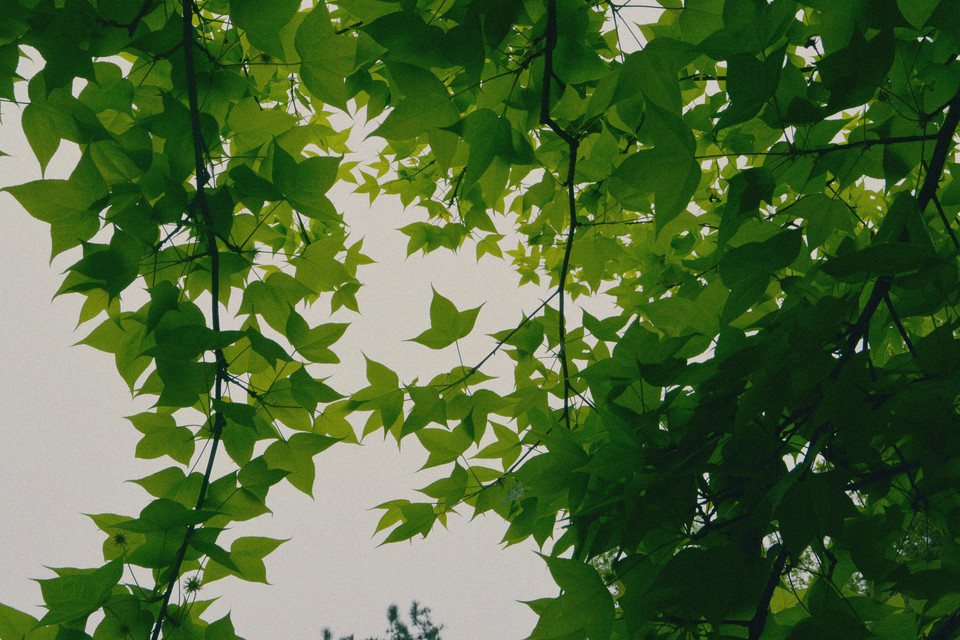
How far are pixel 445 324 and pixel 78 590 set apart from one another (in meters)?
0.68

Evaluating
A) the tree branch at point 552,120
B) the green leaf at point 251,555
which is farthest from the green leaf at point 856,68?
the green leaf at point 251,555

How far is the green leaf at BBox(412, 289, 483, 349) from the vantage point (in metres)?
1.11

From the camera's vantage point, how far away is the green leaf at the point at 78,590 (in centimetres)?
82

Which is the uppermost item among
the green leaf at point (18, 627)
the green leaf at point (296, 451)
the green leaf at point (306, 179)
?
the green leaf at point (306, 179)

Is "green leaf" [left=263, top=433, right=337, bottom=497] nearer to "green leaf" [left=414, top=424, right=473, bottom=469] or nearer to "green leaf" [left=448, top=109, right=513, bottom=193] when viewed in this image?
"green leaf" [left=414, top=424, right=473, bottom=469]

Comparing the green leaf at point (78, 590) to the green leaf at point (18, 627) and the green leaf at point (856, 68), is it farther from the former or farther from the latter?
the green leaf at point (856, 68)

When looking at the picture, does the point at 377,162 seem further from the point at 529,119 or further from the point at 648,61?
the point at 648,61

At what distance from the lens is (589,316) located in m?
1.28

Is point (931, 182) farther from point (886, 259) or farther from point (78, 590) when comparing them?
point (78, 590)

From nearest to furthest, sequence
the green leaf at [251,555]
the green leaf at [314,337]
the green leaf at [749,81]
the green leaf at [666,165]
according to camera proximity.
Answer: the green leaf at [666,165], the green leaf at [749,81], the green leaf at [251,555], the green leaf at [314,337]

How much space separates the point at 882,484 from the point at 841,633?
1.11ft

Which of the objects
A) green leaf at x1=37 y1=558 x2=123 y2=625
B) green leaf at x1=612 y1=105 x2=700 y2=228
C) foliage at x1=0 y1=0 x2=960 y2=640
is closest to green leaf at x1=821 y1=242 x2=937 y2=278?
foliage at x1=0 y1=0 x2=960 y2=640

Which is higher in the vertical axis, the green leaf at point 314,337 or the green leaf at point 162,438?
the green leaf at point 314,337

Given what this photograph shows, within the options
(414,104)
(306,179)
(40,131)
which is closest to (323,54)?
(306,179)
